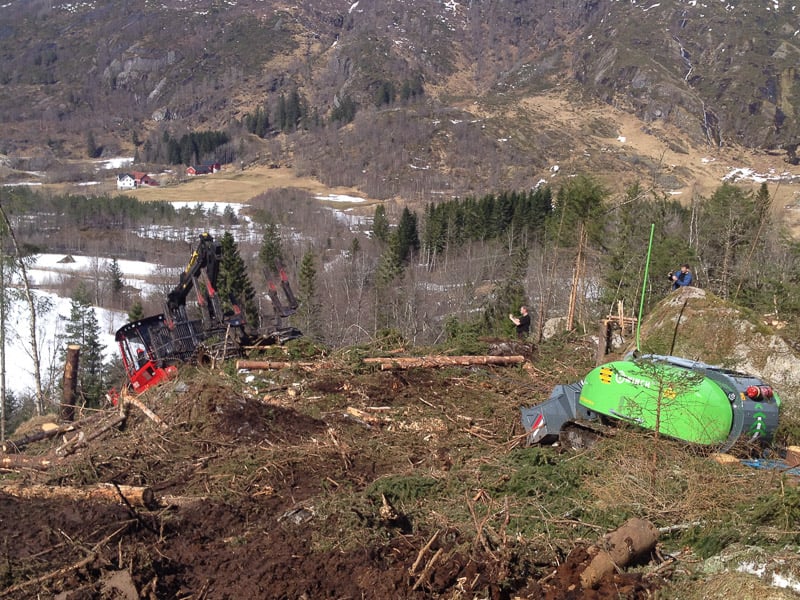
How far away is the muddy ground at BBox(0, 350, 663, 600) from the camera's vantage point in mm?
4980

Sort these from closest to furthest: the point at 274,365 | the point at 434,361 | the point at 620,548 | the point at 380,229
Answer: the point at 620,548
the point at 274,365
the point at 434,361
the point at 380,229

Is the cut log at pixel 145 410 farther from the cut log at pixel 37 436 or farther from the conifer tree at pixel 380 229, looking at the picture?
the conifer tree at pixel 380 229

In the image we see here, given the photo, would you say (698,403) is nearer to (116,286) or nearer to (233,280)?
(233,280)

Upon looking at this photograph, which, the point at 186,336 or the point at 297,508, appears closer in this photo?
the point at 297,508

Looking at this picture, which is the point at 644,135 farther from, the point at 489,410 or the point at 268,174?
the point at 489,410

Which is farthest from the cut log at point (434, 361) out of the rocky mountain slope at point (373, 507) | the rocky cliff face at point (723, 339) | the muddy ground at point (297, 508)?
the rocky cliff face at point (723, 339)

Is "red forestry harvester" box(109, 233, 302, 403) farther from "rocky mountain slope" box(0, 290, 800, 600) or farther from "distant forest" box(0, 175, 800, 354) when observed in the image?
"distant forest" box(0, 175, 800, 354)

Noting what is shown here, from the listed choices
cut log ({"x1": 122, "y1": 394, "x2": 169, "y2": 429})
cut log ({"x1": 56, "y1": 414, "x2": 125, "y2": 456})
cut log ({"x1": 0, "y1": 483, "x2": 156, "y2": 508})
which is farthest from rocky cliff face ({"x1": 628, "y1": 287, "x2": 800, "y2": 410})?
cut log ({"x1": 56, "y1": 414, "x2": 125, "y2": 456})

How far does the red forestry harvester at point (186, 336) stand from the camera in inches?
545

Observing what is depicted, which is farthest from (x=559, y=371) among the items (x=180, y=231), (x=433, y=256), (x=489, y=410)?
(x=180, y=231)

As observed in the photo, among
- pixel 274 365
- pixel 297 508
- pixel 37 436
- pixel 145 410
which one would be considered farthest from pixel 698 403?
pixel 37 436

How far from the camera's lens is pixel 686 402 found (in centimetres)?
659

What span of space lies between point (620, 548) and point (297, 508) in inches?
122

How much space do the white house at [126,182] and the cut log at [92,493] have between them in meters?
116
